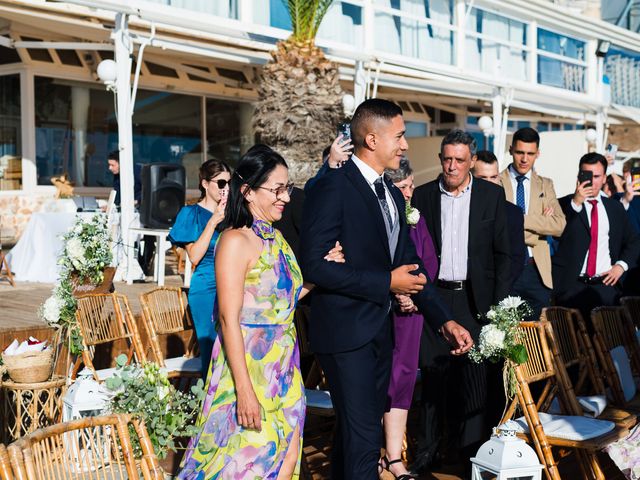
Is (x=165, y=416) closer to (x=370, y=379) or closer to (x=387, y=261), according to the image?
(x=370, y=379)

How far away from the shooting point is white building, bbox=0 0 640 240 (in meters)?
12.7

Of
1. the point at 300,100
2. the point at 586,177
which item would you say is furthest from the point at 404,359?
the point at 300,100

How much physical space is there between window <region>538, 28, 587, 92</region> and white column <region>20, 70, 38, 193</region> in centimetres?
1181

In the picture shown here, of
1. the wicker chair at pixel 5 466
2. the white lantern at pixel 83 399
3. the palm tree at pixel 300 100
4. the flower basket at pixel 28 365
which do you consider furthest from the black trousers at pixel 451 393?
the palm tree at pixel 300 100

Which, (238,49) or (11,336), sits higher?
(238,49)

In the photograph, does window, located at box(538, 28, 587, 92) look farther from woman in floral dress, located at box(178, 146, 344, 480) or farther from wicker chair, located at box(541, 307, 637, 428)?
woman in floral dress, located at box(178, 146, 344, 480)

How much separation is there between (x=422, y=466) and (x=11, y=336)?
3.52 m

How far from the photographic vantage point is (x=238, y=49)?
43.7ft

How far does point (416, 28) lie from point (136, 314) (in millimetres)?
10996

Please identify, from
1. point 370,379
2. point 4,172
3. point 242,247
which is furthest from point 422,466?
point 4,172

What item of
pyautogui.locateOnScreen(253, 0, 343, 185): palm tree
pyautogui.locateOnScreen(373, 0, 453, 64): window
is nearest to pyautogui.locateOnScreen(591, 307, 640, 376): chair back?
pyautogui.locateOnScreen(253, 0, 343, 185): palm tree

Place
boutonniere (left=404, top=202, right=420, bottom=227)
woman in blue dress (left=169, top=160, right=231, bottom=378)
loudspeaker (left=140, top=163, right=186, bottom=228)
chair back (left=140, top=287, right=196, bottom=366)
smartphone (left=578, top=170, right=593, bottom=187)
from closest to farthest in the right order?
boutonniere (left=404, top=202, right=420, bottom=227) → woman in blue dress (left=169, top=160, right=231, bottom=378) → chair back (left=140, top=287, right=196, bottom=366) → smartphone (left=578, top=170, right=593, bottom=187) → loudspeaker (left=140, top=163, right=186, bottom=228)

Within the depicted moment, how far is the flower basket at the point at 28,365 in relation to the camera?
16.7 ft

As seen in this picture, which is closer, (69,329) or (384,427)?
(384,427)
